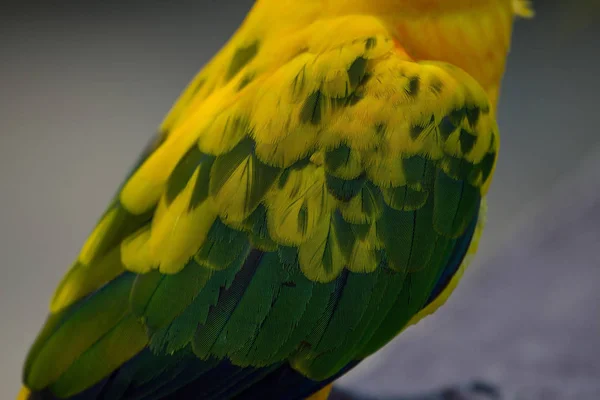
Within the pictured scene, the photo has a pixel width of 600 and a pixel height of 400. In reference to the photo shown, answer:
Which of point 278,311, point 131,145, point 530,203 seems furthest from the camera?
point 530,203

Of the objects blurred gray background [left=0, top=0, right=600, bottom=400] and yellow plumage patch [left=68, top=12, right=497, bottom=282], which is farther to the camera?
blurred gray background [left=0, top=0, right=600, bottom=400]

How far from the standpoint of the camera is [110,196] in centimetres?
85

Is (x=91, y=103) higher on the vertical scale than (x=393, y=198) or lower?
higher

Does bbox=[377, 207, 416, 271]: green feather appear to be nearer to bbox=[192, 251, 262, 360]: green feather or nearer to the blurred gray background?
bbox=[192, 251, 262, 360]: green feather

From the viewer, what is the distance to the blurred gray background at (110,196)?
836 millimetres

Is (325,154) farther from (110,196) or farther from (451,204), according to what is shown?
(110,196)

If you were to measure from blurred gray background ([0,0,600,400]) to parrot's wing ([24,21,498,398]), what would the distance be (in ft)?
1.45

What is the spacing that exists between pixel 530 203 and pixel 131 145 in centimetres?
74

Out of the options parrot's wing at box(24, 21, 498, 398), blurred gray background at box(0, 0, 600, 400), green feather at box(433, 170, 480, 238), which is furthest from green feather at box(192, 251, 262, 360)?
blurred gray background at box(0, 0, 600, 400)

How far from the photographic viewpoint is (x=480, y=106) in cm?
44

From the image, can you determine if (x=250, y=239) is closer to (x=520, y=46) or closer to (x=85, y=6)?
(x=85, y=6)

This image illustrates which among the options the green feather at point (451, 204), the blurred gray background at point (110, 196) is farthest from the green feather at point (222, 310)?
the blurred gray background at point (110, 196)

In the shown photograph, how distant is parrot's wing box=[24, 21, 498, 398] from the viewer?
40 centimetres

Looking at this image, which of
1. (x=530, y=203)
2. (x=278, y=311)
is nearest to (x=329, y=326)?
(x=278, y=311)
